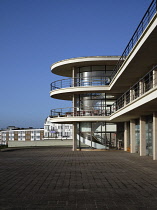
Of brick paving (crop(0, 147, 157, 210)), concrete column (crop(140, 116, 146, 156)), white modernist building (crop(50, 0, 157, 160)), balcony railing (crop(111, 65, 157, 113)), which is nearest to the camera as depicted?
brick paving (crop(0, 147, 157, 210))

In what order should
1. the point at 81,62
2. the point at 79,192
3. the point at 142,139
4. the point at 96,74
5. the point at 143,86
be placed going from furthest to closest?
1. the point at 96,74
2. the point at 81,62
3. the point at 142,139
4. the point at 143,86
5. the point at 79,192

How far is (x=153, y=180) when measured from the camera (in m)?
12.0

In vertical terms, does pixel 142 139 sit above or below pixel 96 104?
below

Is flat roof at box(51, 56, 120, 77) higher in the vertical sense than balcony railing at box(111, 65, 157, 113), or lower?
higher

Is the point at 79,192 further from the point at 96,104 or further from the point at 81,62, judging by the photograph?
the point at 96,104

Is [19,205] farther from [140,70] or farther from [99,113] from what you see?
[99,113]

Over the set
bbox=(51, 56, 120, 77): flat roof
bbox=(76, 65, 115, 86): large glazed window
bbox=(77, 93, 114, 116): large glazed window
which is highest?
bbox=(51, 56, 120, 77): flat roof

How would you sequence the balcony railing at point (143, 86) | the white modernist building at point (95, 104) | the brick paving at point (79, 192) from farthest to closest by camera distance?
the white modernist building at point (95, 104) → the balcony railing at point (143, 86) → the brick paving at point (79, 192)

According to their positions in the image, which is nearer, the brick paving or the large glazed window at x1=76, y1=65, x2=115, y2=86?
the brick paving

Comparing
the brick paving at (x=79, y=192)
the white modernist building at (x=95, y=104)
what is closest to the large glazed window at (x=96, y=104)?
the white modernist building at (x=95, y=104)

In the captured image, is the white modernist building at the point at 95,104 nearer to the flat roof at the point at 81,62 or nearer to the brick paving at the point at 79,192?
the flat roof at the point at 81,62

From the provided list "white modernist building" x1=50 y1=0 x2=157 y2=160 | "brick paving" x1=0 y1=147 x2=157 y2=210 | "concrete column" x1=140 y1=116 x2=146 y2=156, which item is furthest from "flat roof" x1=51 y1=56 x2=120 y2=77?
"brick paving" x1=0 y1=147 x2=157 y2=210

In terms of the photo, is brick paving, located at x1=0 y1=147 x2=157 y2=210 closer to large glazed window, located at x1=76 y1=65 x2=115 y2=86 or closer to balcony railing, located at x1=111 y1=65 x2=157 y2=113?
balcony railing, located at x1=111 y1=65 x2=157 y2=113

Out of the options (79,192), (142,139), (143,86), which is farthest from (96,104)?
(79,192)
